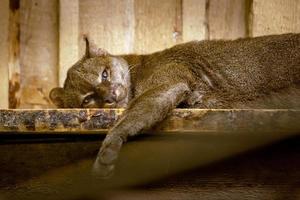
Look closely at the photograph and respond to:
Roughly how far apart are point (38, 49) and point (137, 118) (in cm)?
87

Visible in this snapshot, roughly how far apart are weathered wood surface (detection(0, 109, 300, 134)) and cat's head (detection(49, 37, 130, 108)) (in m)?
0.62

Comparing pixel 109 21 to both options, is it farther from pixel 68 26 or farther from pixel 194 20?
pixel 194 20

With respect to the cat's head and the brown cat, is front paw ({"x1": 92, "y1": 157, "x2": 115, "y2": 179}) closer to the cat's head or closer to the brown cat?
the brown cat

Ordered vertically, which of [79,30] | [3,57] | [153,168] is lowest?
[153,168]

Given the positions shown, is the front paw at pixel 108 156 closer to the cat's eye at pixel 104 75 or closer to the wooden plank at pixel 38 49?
the cat's eye at pixel 104 75

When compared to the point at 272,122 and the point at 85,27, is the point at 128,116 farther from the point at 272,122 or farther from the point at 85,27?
the point at 85,27

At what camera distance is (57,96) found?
76.1 inches

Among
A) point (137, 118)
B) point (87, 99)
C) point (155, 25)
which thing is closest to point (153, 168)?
point (137, 118)

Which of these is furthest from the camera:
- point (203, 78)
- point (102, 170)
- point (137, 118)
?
point (203, 78)

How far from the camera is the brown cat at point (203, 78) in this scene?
61.7 inches

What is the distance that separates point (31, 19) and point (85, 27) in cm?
21

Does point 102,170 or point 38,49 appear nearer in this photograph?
point 102,170

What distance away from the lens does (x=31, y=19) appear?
2.05 m

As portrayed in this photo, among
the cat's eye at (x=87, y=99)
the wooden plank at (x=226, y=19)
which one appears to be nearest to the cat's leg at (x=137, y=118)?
the cat's eye at (x=87, y=99)
